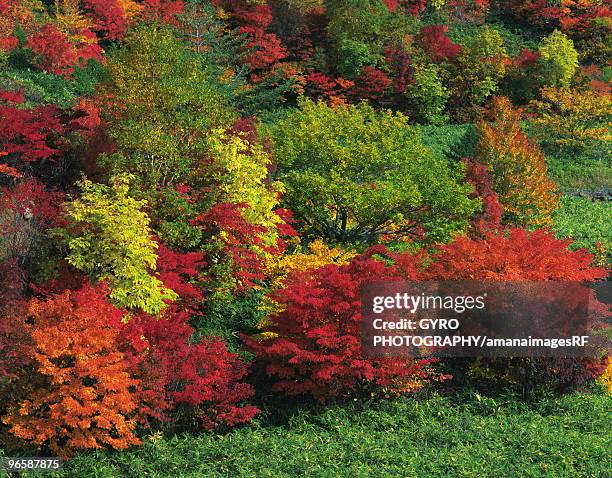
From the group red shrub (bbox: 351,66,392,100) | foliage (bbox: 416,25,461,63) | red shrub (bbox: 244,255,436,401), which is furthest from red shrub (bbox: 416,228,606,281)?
foliage (bbox: 416,25,461,63)

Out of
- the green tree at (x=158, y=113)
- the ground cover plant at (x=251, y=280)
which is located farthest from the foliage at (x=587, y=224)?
the green tree at (x=158, y=113)

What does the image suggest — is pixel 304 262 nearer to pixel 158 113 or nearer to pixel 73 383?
pixel 158 113

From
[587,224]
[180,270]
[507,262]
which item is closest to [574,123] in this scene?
[587,224]

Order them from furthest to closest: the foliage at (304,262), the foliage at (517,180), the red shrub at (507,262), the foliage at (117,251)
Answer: the foliage at (517,180) < the foliage at (304,262) < the red shrub at (507,262) < the foliage at (117,251)

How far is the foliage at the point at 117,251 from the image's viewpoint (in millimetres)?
22922

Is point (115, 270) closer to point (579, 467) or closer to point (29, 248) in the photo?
point (29, 248)

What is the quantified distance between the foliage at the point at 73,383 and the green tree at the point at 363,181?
12166 mm

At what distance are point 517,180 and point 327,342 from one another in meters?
19.1

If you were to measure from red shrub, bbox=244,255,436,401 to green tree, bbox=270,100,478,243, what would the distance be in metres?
8.09

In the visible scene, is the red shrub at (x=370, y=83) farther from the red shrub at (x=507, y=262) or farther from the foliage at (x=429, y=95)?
the red shrub at (x=507, y=262)

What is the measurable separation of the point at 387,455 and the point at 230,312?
832cm

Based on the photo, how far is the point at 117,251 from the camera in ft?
76.4

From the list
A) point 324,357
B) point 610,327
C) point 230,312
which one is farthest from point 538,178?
point 324,357

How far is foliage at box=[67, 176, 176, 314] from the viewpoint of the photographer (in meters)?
22.9
